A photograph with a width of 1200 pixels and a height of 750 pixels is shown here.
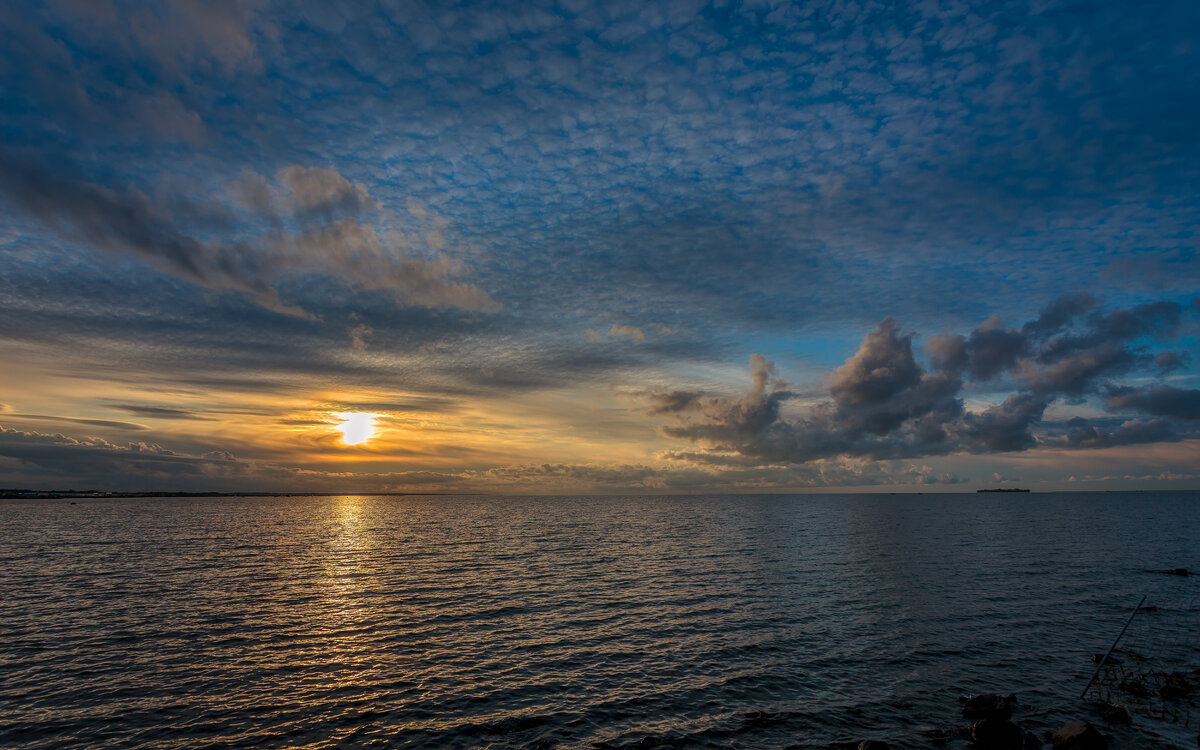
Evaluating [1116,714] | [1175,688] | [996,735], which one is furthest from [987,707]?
[1175,688]

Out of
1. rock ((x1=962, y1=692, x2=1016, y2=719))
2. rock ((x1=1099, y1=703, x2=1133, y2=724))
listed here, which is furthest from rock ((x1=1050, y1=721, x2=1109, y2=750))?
rock ((x1=1099, y1=703, x2=1133, y2=724))

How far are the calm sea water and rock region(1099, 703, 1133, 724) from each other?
0.70 metres

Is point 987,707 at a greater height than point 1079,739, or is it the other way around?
point 1079,739

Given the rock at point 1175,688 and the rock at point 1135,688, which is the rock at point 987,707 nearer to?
the rock at point 1135,688

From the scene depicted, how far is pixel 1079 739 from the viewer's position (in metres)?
24.8

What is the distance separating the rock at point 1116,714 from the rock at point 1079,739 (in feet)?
15.0

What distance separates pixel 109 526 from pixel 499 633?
14672 cm

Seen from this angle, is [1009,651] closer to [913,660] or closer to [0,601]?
[913,660]

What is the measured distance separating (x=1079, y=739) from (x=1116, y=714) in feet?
23.2

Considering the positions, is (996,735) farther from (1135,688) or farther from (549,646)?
(549,646)

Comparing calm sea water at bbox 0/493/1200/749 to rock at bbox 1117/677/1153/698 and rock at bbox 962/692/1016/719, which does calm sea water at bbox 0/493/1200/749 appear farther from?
rock at bbox 1117/677/1153/698

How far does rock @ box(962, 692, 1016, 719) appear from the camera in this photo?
28.0m

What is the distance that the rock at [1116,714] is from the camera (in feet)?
93.4

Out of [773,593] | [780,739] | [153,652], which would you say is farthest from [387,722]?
[773,593]
